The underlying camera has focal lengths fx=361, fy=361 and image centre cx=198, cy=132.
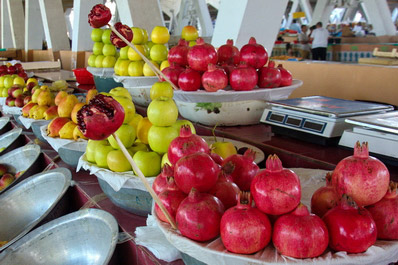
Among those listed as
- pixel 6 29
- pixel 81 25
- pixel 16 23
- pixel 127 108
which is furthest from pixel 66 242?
pixel 6 29

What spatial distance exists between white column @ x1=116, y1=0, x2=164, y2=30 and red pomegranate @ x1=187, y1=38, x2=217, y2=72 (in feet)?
10.3

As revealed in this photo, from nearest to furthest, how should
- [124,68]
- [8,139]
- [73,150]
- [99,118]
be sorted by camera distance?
[99,118], [73,150], [124,68], [8,139]

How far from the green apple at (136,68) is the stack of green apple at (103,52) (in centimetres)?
69

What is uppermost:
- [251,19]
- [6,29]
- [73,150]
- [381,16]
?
[381,16]

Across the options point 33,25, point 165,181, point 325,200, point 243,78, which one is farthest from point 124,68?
point 33,25

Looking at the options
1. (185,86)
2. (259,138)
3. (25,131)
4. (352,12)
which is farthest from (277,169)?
(352,12)

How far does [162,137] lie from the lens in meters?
1.20

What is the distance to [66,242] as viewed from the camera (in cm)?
134

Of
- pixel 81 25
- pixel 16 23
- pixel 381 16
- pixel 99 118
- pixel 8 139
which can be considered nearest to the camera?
pixel 99 118

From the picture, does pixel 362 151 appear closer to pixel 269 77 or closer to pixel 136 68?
pixel 269 77

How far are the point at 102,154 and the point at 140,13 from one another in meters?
3.77

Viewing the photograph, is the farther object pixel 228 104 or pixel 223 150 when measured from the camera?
pixel 228 104

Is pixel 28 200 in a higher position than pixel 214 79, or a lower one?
lower

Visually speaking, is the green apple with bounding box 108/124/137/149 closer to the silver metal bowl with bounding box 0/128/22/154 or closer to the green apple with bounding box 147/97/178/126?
the green apple with bounding box 147/97/178/126
